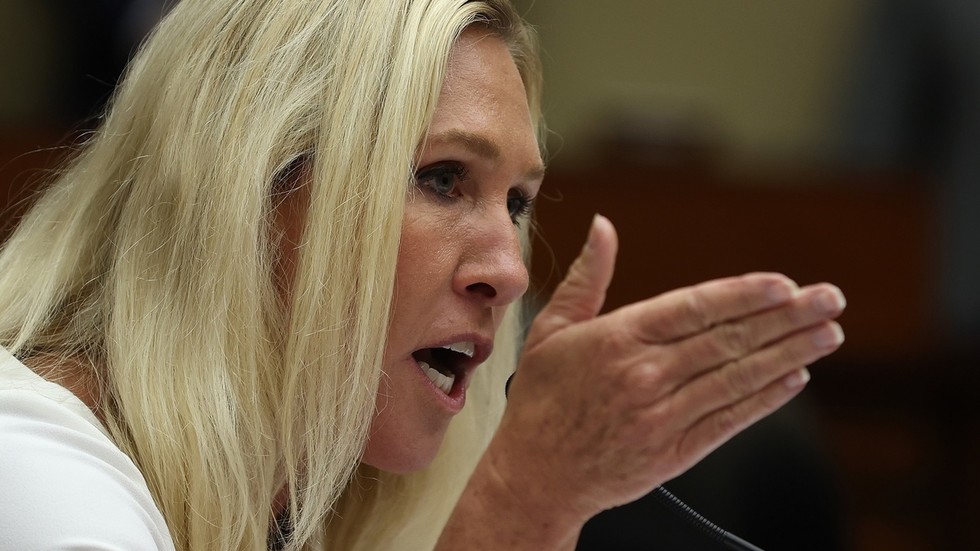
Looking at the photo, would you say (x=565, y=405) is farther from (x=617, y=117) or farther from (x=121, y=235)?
(x=617, y=117)

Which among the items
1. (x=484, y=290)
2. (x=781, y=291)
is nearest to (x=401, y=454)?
(x=484, y=290)

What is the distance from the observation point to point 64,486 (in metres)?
1.02

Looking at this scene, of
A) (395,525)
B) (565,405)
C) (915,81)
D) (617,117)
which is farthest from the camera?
(617,117)

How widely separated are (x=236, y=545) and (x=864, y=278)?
2.31m

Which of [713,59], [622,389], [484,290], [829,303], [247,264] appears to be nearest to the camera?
[829,303]

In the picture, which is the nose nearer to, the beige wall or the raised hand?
the raised hand

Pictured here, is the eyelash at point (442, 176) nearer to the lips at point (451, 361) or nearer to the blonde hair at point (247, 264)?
→ the blonde hair at point (247, 264)

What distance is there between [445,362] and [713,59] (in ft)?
12.2

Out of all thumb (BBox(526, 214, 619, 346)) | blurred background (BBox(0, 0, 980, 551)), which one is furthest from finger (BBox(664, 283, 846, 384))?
blurred background (BBox(0, 0, 980, 551))

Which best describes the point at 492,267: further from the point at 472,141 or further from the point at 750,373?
the point at 750,373

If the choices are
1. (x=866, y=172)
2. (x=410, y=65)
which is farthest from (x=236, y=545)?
(x=866, y=172)

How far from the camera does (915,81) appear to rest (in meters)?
3.66

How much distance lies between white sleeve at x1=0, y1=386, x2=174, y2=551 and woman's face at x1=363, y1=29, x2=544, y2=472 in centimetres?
32

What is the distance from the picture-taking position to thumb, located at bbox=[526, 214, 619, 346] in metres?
1.15
